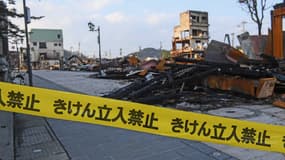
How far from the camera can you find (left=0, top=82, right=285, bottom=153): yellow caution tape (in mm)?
2652

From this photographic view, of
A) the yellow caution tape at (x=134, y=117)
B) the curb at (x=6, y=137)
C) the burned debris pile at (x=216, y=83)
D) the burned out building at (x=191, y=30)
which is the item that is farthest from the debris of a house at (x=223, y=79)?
the burned out building at (x=191, y=30)

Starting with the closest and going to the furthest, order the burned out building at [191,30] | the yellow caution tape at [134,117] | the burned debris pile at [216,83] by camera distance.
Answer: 1. the yellow caution tape at [134,117]
2. the burned debris pile at [216,83]
3. the burned out building at [191,30]

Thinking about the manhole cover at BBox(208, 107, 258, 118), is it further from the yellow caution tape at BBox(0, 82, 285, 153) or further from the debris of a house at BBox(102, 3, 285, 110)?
the yellow caution tape at BBox(0, 82, 285, 153)

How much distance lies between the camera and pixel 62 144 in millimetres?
4922

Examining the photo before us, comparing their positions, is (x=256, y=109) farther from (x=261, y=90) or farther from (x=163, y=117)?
(x=163, y=117)

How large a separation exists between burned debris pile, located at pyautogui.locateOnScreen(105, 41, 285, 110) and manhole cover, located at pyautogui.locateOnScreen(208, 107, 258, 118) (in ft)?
1.43

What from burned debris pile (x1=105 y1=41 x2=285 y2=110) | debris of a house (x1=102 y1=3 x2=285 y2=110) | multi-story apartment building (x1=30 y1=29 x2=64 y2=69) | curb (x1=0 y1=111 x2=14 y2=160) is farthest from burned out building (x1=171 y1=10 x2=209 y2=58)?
multi-story apartment building (x1=30 y1=29 x2=64 y2=69)

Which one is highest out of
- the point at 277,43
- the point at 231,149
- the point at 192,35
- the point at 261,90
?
the point at 192,35

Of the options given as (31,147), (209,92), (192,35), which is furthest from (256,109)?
(192,35)

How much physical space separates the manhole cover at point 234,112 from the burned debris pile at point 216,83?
17.2 inches

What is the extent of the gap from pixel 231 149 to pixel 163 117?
2.07 m

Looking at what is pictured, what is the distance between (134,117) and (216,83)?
7.40 m

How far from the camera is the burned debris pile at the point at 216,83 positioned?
8.52m

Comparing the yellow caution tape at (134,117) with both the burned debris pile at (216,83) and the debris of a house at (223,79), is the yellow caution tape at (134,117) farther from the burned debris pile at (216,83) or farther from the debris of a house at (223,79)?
the debris of a house at (223,79)
